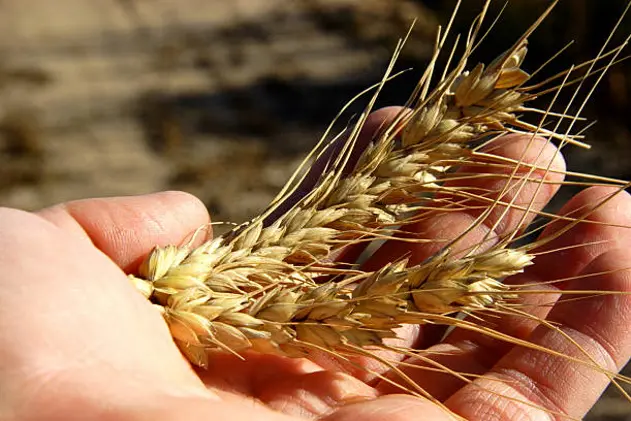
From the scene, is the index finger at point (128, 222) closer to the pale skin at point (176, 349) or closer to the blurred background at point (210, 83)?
the pale skin at point (176, 349)

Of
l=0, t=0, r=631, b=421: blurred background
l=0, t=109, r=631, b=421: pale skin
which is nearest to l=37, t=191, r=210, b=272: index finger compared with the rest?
l=0, t=109, r=631, b=421: pale skin

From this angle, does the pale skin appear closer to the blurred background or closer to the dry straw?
the dry straw

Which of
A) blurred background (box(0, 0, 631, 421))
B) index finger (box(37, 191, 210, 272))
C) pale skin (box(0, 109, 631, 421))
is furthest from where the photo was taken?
blurred background (box(0, 0, 631, 421))

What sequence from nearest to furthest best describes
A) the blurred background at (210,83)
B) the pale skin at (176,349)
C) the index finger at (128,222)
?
the pale skin at (176,349), the index finger at (128,222), the blurred background at (210,83)

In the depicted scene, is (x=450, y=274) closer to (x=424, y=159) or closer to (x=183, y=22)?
(x=424, y=159)

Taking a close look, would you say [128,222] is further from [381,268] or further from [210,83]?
[210,83]

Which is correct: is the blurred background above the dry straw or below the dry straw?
below

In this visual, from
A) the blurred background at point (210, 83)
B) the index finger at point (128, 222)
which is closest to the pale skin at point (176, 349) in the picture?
the index finger at point (128, 222)
